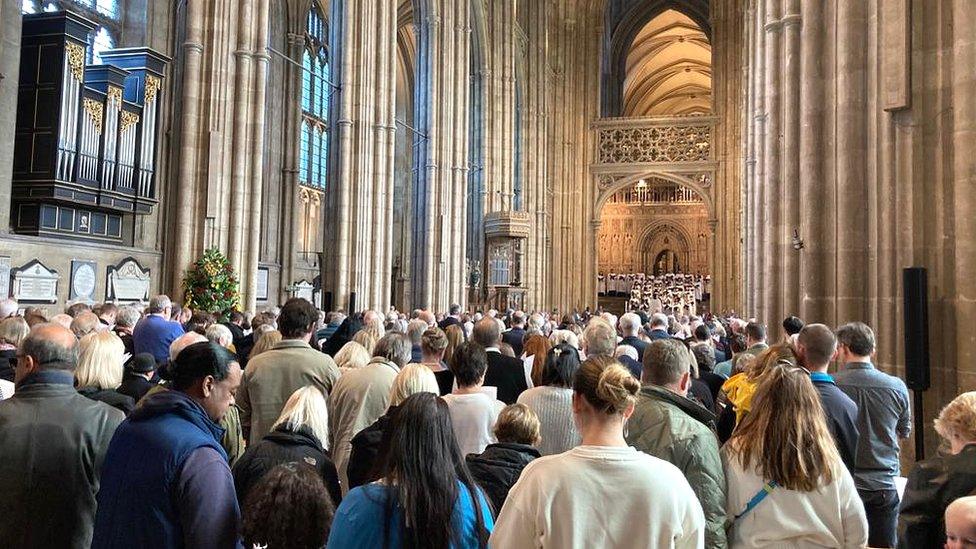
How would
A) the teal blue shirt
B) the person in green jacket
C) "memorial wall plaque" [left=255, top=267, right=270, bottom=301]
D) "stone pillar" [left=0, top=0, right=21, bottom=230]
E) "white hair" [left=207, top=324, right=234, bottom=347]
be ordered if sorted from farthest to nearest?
"memorial wall plaque" [left=255, top=267, right=270, bottom=301]
"stone pillar" [left=0, top=0, right=21, bottom=230]
"white hair" [left=207, top=324, right=234, bottom=347]
the person in green jacket
the teal blue shirt

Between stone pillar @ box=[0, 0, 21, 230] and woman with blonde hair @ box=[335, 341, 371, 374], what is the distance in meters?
8.01

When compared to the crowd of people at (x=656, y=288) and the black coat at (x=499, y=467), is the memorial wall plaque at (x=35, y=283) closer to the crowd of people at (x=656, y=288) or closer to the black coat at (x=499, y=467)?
the black coat at (x=499, y=467)

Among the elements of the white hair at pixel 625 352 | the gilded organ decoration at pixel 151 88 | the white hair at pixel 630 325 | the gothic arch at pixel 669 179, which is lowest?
the white hair at pixel 625 352

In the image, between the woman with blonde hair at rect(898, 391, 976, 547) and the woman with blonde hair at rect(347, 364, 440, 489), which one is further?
the woman with blonde hair at rect(347, 364, 440, 489)

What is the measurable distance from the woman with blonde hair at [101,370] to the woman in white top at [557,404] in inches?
81.9

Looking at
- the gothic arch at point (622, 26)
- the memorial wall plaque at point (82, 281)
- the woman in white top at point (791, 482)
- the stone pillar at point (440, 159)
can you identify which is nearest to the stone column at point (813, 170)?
the woman in white top at point (791, 482)

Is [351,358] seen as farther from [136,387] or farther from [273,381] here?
[136,387]

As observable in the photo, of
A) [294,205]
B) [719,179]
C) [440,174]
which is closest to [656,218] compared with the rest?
[719,179]

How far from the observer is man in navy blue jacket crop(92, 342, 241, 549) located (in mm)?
2283

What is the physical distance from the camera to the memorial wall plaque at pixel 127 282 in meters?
12.4

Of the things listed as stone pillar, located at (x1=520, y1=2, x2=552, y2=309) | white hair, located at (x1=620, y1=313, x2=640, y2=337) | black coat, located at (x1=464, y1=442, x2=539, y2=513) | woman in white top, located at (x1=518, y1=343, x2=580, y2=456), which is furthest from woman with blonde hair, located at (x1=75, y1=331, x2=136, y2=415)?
stone pillar, located at (x1=520, y1=2, x2=552, y2=309)

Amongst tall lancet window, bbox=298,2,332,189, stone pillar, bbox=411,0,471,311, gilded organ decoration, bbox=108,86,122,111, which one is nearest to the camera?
gilded organ decoration, bbox=108,86,122,111

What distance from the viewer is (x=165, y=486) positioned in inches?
90.5

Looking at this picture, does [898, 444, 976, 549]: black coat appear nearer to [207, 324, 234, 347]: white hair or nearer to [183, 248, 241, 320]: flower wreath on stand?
[207, 324, 234, 347]: white hair
